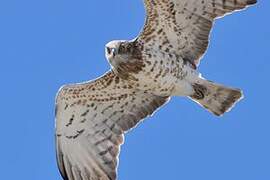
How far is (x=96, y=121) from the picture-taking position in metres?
15.8

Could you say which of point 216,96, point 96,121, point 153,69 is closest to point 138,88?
point 153,69

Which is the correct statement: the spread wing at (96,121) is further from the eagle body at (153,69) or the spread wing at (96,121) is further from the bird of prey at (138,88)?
the eagle body at (153,69)

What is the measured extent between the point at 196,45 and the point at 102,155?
8.19 feet

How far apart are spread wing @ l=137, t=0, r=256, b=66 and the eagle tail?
45 cm

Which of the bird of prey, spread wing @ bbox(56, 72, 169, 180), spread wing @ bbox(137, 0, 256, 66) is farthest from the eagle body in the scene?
spread wing @ bbox(56, 72, 169, 180)

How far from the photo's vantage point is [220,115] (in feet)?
50.3

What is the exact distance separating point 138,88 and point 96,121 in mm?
1246

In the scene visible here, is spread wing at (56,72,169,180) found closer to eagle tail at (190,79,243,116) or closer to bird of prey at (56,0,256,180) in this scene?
bird of prey at (56,0,256,180)

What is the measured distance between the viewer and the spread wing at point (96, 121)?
15.3 meters

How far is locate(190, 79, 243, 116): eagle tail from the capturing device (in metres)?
15.1

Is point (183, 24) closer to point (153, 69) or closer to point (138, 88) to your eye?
point (153, 69)

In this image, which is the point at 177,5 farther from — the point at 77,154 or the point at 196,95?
the point at 77,154

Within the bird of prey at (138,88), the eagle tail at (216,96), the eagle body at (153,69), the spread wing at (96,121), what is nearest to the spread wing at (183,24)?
the bird of prey at (138,88)

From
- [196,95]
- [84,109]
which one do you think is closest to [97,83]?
[84,109]
